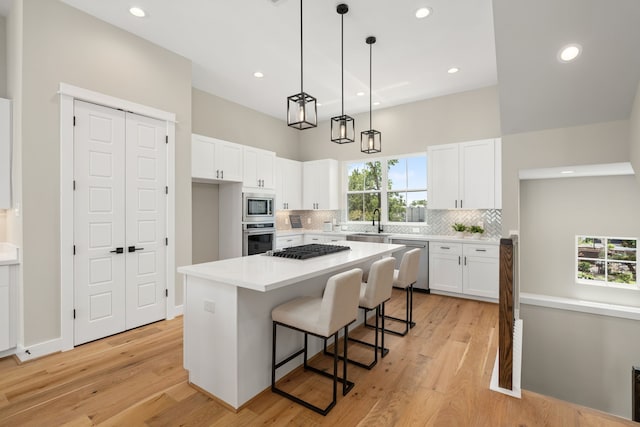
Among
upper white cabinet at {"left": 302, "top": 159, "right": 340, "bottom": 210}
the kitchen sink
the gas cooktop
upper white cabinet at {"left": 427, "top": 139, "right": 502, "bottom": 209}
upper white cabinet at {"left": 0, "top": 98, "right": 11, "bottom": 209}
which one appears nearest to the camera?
the gas cooktop

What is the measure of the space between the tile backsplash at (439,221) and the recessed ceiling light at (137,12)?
13.2ft

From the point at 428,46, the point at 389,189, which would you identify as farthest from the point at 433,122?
the point at 428,46

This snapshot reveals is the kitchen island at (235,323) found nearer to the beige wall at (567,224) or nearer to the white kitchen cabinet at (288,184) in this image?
the beige wall at (567,224)

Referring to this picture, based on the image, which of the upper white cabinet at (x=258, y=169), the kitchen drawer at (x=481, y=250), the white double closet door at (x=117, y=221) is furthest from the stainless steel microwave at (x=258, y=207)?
the kitchen drawer at (x=481, y=250)

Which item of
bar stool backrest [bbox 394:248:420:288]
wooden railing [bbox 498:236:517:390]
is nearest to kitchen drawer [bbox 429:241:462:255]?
bar stool backrest [bbox 394:248:420:288]

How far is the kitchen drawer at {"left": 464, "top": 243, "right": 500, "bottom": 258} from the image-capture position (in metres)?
4.31

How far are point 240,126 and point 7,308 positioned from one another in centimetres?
413

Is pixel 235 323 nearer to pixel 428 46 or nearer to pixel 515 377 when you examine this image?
pixel 515 377

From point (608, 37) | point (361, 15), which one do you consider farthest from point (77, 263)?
point (608, 37)

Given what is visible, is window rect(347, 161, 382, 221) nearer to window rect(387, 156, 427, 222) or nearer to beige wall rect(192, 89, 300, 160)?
window rect(387, 156, 427, 222)

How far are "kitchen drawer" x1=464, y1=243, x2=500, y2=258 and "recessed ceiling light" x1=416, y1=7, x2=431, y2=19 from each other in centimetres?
306

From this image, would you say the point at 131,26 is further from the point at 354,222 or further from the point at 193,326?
the point at 354,222

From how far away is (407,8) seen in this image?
116 inches

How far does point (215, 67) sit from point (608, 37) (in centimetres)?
414
